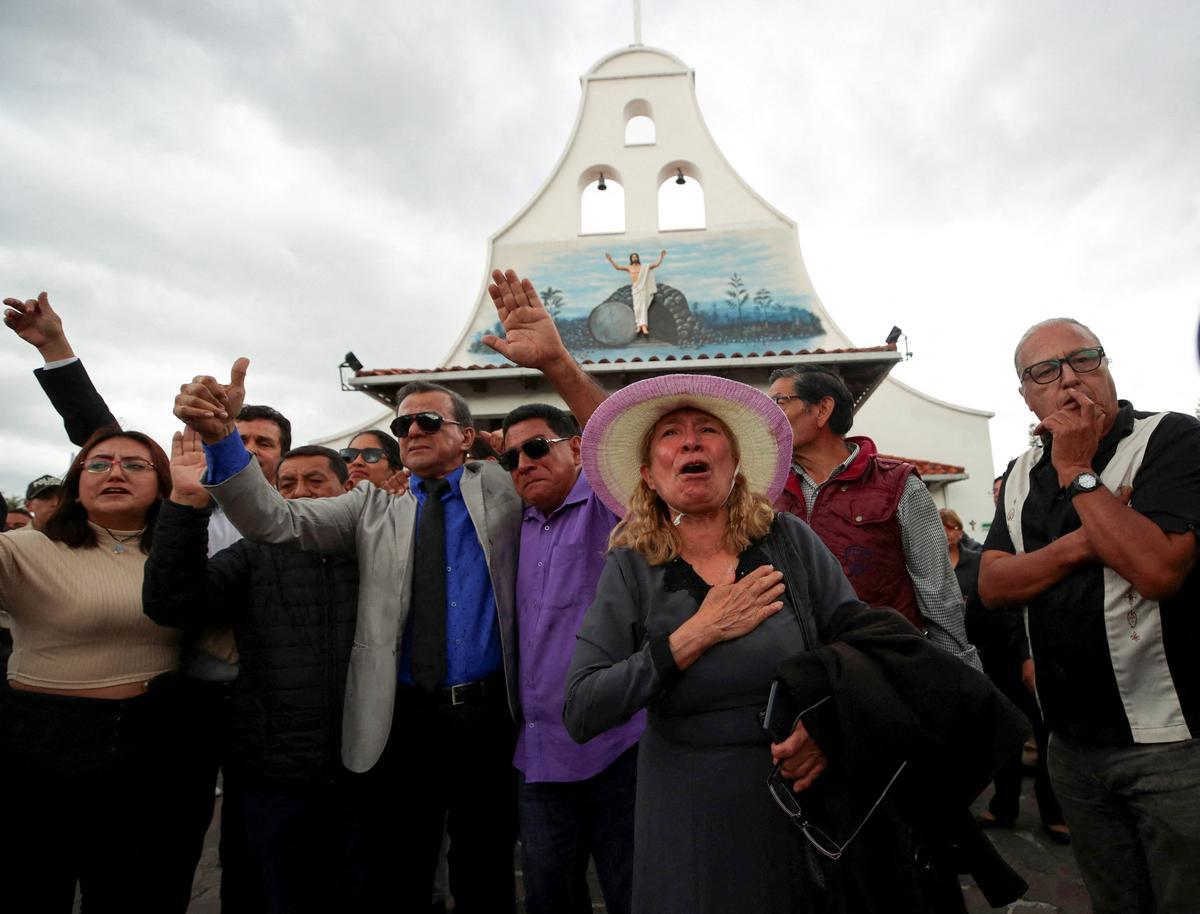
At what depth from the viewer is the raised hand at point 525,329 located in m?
2.72

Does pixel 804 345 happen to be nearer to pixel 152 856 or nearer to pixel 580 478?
pixel 580 478

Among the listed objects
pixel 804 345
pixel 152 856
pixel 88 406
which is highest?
pixel 804 345

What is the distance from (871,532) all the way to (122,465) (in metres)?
3.11

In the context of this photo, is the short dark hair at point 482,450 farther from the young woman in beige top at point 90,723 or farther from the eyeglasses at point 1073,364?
the eyeglasses at point 1073,364

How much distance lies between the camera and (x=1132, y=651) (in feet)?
Result: 6.69

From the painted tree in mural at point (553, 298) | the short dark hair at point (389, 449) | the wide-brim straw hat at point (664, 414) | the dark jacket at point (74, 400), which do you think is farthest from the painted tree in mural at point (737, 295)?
the dark jacket at point (74, 400)

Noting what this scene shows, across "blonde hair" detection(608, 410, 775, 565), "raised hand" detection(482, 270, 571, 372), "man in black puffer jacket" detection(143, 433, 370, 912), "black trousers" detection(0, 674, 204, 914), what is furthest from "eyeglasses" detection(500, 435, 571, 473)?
"black trousers" detection(0, 674, 204, 914)

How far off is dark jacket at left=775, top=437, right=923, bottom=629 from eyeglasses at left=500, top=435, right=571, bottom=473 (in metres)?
0.98

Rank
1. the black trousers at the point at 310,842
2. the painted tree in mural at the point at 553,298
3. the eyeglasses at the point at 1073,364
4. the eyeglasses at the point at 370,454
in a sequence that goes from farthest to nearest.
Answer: the painted tree in mural at the point at 553,298, the eyeglasses at the point at 370,454, the black trousers at the point at 310,842, the eyeglasses at the point at 1073,364

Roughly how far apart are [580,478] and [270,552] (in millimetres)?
1390

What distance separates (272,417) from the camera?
4.06m

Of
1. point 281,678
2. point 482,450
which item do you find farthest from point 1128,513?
point 482,450

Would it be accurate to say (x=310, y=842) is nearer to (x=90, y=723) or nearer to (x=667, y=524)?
(x=90, y=723)

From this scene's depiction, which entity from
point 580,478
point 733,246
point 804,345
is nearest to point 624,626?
point 580,478
